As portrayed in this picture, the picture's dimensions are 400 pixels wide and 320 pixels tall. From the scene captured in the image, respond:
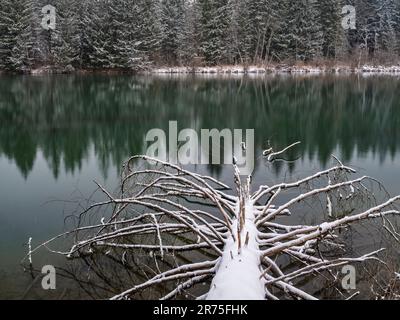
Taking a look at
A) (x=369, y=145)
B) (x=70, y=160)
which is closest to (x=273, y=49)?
(x=369, y=145)

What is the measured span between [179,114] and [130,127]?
3.34 m

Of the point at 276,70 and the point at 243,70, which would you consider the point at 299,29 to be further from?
the point at 243,70

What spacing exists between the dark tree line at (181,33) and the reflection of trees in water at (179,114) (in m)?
5.77

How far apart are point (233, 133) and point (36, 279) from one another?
1244cm

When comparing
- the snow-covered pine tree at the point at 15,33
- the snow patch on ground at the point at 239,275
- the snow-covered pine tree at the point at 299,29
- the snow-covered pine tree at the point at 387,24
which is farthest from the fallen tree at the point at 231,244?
the snow-covered pine tree at the point at 387,24

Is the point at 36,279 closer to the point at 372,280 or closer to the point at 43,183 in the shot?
the point at 372,280

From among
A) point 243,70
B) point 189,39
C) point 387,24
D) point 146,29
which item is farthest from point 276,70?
point 387,24

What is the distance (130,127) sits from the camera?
715 inches

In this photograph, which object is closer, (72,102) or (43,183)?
(43,183)

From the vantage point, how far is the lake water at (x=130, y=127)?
8.80 m

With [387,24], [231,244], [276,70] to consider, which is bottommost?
[231,244]

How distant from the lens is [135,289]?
415 centimetres

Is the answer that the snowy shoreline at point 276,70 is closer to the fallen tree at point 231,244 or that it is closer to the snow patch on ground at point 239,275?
the fallen tree at point 231,244

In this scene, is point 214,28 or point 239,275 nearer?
point 239,275
